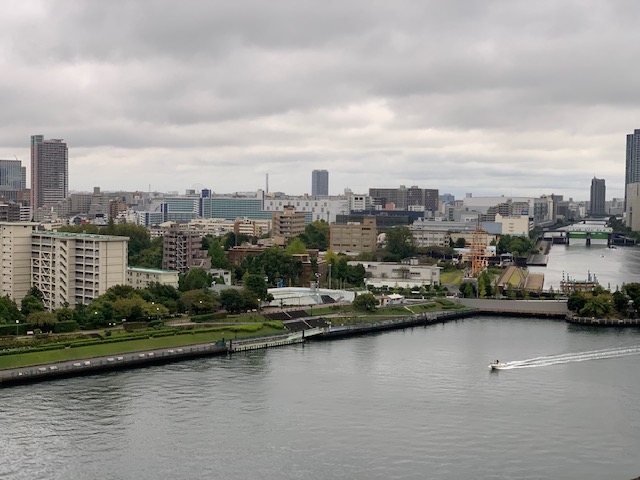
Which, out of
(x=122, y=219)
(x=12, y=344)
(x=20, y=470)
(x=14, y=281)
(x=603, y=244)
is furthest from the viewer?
(x=603, y=244)

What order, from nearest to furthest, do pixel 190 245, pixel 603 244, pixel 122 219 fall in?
pixel 190 245
pixel 122 219
pixel 603 244

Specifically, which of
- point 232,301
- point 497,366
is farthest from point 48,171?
point 497,366

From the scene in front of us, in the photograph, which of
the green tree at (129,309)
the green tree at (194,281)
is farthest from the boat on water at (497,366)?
the green tree at (194,281)

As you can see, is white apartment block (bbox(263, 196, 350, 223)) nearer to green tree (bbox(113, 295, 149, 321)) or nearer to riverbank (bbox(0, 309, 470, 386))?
riverbank (bbox(0, 309, 470, 386))

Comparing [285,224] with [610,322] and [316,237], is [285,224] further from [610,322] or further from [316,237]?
[610,322]

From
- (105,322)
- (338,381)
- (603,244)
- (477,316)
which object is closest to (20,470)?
(338,381)

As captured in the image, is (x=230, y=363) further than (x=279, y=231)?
No

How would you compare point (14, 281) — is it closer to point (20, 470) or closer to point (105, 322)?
point (105, 322)
